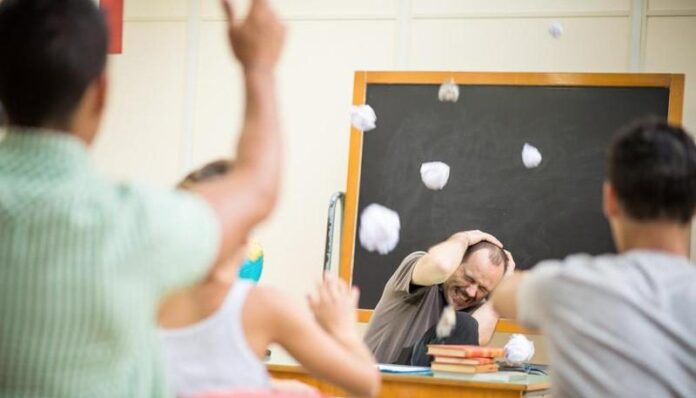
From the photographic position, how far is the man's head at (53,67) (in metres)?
1.03

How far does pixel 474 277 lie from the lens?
186 inches

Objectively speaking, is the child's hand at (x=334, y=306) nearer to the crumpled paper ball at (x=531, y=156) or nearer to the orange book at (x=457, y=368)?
the orange book at (x=457, y=368)

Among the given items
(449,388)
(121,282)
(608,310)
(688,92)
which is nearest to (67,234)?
(121,282)

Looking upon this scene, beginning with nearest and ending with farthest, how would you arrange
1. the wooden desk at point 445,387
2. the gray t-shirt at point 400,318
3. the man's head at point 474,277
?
1. the wooden desk at point 445,387
2. the gray t-shirt at point 400,318
3. the man's head at point 474,277

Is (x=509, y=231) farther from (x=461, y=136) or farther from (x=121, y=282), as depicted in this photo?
(x=121, y=282)

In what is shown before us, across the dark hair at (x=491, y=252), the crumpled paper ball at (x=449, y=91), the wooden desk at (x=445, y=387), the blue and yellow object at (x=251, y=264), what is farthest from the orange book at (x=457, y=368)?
the crumpled paper ball at (x=449, y=91)

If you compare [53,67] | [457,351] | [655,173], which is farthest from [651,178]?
[457,351]

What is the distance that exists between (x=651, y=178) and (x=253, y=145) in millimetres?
821

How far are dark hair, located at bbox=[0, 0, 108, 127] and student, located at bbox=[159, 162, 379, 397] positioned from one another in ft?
2.02

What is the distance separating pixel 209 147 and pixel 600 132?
2319 mm

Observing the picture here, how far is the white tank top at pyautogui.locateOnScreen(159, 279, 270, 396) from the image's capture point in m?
1.63

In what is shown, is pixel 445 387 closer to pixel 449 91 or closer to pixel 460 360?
pixel 460 360

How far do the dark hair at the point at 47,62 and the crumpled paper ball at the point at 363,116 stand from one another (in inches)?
187

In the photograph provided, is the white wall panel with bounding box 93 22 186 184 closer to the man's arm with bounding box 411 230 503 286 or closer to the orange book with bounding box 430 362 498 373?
the man's arm with bounding box 411 230 503 286
